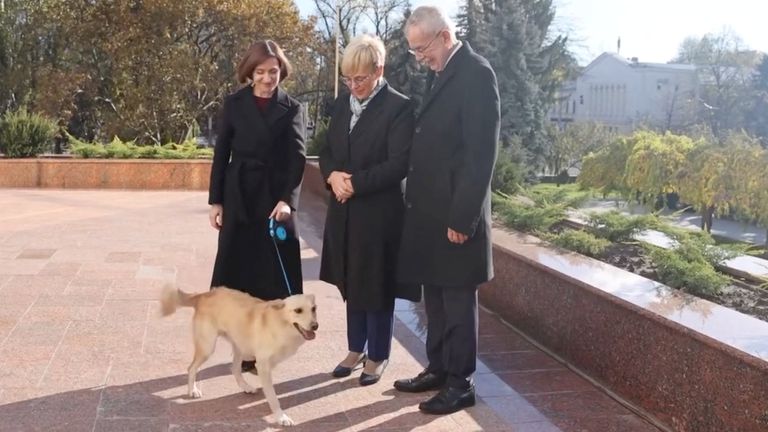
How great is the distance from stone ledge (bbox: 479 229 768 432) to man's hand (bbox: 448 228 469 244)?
980mm

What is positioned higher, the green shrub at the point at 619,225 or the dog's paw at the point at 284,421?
the green shrub at the point at 619,225

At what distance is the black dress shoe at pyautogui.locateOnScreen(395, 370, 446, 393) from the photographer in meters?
4.36

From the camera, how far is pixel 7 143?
15.1 m

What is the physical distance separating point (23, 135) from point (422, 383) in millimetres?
13058

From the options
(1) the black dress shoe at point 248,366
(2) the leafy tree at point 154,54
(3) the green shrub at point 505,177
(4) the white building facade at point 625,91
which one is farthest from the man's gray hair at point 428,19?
(4) the white building facade at point 625,91

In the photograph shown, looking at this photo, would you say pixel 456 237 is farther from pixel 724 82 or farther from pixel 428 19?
pixel 724 82

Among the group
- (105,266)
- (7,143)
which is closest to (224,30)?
(7,143)

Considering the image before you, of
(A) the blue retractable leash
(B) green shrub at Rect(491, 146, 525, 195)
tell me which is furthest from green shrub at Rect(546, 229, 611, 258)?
(B) green shrub at Rect(491, 146, 525, 195)

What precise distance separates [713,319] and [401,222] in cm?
159

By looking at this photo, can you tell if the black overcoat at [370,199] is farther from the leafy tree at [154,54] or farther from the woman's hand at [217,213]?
the leafy tree at [154,54]

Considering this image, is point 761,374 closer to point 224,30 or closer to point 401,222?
→ point 401,222

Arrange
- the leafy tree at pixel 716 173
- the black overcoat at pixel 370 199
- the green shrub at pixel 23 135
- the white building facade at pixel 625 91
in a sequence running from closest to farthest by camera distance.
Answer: the black overcoat at pixel 370 199
the leafy tree at pixel 716 173
the green shrub at pixel 23 135
the white building facade at pixel 625 91

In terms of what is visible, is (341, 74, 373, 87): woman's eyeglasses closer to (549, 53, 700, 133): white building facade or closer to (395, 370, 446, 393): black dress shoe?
(395, 370, 446, 393): black dress shoe

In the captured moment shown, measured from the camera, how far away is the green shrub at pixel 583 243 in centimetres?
584
